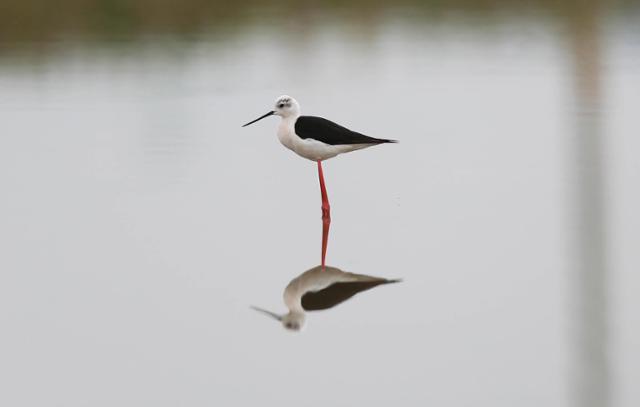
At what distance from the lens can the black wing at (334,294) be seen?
14.9 feet

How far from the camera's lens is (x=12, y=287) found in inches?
195

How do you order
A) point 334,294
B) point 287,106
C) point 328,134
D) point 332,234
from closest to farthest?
point 334,294 < point 332,234 < point 328,134 < point 287,106

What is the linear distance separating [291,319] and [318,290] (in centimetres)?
40

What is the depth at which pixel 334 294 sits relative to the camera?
15.4 feet

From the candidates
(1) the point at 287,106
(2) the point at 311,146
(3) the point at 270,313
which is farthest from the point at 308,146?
(3) the point at 270,313

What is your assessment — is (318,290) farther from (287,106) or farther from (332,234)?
(287,106)

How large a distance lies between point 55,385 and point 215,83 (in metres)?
8.52

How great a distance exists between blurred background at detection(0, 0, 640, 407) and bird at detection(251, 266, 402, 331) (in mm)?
76

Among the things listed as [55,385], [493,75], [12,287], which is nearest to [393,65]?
[493,75]

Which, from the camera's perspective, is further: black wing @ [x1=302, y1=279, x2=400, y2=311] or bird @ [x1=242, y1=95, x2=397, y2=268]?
bird @ [x1=242, y1=95, x2=397, y2=268]

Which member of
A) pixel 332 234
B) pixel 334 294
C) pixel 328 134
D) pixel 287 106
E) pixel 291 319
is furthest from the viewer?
pixel 287 106

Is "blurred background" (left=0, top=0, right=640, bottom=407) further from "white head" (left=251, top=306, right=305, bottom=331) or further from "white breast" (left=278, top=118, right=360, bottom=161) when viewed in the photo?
"white breast" (left=278, top=118, right=360, bottom=161)

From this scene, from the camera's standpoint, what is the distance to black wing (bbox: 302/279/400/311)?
4547 millimetres

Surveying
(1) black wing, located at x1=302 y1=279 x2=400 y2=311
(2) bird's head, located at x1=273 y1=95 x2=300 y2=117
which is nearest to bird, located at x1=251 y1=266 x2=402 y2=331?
(1) black wing, located at x1=302 y1=279 x2=400 y2=311
